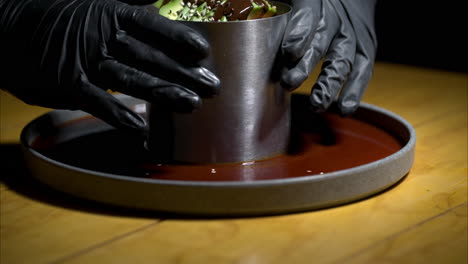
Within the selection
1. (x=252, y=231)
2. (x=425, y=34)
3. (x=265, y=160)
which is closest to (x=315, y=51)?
(x=265, y=160)

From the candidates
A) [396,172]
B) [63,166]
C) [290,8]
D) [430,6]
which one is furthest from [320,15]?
[430,6]

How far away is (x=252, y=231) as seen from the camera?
0.62 m

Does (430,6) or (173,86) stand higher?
(173,86)

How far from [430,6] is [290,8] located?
0.78m

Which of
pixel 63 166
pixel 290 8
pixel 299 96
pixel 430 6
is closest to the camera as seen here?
pixel 63 166

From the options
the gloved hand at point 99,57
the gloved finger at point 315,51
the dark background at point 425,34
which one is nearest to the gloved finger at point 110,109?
the gloved hand at point 99,57

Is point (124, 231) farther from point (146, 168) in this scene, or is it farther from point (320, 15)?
point (320, 15)

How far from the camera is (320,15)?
2.80ft

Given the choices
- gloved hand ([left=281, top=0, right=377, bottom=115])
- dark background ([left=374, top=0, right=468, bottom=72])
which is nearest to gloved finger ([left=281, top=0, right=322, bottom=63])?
gloved hand ([left=281, top=0, right=377, bottom=115])

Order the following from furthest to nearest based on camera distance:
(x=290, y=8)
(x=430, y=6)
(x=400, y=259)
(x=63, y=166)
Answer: (x=430, y=6), (x=290, y=8), (x=63, y=166), (x=400, y=259)

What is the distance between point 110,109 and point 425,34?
932mm

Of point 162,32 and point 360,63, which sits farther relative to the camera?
point 360,63

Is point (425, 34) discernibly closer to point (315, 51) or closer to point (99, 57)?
point (315, 51)

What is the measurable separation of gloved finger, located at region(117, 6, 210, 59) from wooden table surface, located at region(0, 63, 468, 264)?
6.2 inches
